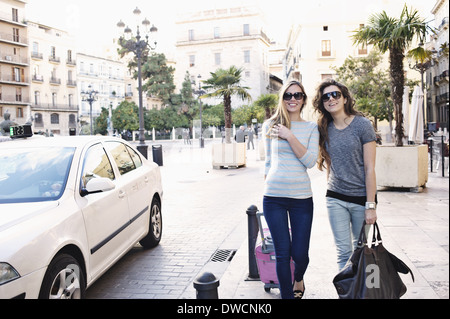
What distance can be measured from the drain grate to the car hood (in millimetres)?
2390

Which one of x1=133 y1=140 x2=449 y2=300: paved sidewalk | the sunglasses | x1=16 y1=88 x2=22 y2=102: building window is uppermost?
x1=16 y1=88 x2=22 y2=102: building window

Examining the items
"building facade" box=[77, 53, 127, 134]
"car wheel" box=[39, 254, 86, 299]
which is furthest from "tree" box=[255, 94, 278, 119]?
"building facade" box=[77, 53, 127, 134]

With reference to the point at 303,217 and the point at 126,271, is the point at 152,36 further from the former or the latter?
the point at 303,217

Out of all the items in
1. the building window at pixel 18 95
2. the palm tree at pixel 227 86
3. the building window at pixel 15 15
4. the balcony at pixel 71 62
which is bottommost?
the palm tree at pixel 227 86

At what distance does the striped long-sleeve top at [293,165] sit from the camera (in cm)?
327

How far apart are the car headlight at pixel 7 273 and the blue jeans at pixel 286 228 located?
1.76 m

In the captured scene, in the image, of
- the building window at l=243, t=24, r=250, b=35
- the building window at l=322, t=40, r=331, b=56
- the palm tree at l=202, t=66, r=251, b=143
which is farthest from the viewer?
the building window at l=243, t=24, r=250, b=35

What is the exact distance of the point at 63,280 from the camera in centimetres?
329

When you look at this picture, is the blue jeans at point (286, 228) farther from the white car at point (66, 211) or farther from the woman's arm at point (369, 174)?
the white car at point (66, 211)

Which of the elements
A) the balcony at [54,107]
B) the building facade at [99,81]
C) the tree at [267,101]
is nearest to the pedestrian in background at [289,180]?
the tree at [267,101]

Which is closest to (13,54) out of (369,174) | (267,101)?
(267,101)

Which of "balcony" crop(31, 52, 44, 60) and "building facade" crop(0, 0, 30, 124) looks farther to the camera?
"balcony" crop(31, 52, 44, 60)

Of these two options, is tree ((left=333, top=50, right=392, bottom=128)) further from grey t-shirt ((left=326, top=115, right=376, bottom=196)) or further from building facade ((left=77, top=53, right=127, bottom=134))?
building facade ((left=77, top=53, right=127, bottom=134))

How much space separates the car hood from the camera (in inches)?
124
